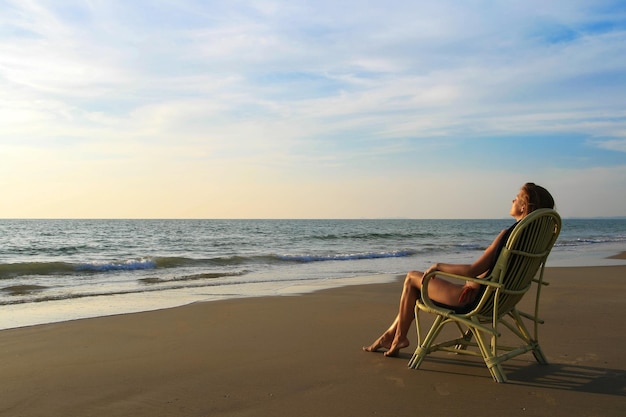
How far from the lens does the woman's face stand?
4312 millimetres

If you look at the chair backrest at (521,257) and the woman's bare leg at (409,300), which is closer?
the chair backrest at (521,257)

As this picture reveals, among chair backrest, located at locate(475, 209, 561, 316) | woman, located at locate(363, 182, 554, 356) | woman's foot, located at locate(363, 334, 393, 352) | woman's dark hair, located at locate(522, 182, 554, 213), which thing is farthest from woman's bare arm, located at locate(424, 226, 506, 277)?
woman's foot, located at locate(363, 334, 393, 352)

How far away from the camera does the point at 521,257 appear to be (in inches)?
163

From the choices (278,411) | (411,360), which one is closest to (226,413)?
(278,411)

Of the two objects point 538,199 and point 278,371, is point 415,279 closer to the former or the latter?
point 538,199

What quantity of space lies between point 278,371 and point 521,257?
2.05 metres

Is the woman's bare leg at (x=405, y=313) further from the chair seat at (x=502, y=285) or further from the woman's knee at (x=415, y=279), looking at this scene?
the chair seat at (x=502, y=285)

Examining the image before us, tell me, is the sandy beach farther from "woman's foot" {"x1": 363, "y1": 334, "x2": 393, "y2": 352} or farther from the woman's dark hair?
the woman's dark hair

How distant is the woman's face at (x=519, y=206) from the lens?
14.1ft

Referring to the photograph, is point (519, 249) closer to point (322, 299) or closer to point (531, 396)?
point (531, 396)

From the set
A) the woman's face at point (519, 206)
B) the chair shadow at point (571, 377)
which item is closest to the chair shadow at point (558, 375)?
the chair shadow at point (571, 377)

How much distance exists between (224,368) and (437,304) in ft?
5.84

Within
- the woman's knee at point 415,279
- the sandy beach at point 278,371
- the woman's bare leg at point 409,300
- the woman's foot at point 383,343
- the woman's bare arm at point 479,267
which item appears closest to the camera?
the sandy beach at point 278,371

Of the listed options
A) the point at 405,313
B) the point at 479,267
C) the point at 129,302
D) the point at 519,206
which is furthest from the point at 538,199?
the point at 129,302
